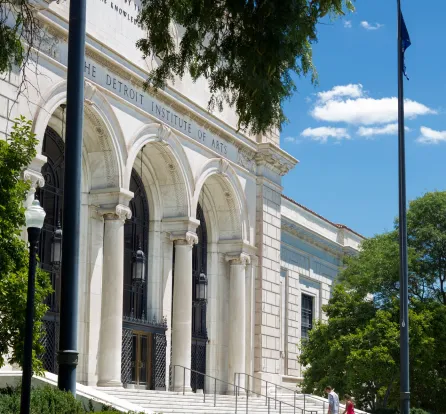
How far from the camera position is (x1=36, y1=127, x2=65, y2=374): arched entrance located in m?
27.5

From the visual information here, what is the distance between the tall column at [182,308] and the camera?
3209 cm

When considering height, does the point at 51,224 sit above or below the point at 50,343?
above

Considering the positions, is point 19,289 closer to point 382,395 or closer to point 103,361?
point 103,361

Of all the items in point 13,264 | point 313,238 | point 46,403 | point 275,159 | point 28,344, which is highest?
point 275,159

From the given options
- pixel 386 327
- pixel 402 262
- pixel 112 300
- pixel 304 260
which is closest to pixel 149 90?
pixel 112 300

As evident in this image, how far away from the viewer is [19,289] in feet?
56.9

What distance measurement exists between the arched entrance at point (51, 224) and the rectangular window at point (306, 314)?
20242 millimetres

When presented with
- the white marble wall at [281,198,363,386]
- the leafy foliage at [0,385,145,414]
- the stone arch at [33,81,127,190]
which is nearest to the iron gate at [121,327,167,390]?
the stone arch at [33,81,127,190]

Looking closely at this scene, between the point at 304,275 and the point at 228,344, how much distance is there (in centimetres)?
1120

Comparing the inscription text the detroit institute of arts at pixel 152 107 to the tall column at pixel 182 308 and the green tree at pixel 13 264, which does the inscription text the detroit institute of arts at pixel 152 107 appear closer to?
the tall column at pixel 182 308

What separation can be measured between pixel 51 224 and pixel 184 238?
5751 millimetres

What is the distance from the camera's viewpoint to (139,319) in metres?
31.5

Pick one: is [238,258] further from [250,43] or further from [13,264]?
[250,43]

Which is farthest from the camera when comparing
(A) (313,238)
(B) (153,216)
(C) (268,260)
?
(A) (313,238)
